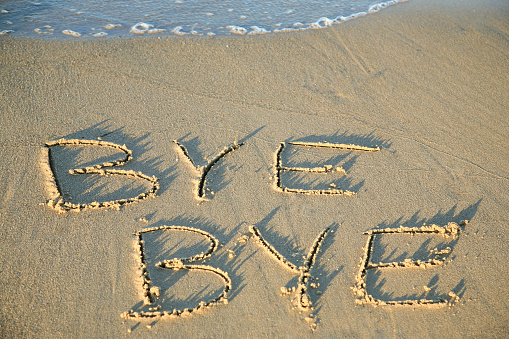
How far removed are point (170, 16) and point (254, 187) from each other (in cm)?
362

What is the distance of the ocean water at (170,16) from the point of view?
5.52m

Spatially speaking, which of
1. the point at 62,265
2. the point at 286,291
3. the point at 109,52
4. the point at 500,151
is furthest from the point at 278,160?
the point at 109,52

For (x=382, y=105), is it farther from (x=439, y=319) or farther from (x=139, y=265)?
(x=139, y=265)

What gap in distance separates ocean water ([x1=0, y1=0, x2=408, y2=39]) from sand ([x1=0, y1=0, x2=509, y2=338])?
37 centimetres

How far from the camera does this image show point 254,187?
145 inches

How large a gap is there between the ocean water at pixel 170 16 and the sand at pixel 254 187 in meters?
0.37

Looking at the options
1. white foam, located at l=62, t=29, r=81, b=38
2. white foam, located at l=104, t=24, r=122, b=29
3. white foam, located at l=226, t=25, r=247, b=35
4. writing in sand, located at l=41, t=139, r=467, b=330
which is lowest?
writing in sand, located at l=41, t=139, r=467, b=330

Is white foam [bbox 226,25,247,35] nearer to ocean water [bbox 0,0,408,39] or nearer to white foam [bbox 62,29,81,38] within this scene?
ocean water [bbox 0,0,408,39]

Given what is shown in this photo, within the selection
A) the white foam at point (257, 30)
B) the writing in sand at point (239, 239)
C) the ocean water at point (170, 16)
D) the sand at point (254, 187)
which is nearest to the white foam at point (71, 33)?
the ocean water at point (170, 16)

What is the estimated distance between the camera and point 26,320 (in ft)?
8.73

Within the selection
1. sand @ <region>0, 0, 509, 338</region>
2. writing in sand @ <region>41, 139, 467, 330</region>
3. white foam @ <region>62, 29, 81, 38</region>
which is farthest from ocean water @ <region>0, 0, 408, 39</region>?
writing in sand @ <region>41, 139, 467, 330</region>

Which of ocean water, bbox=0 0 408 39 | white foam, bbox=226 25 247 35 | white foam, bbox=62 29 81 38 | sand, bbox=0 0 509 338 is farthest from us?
white foam, bbox=226 25 247 35

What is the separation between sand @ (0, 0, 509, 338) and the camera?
284 cm

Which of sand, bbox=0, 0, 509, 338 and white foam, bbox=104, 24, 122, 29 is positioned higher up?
white foam, bbox=104, 24, 122, 29
